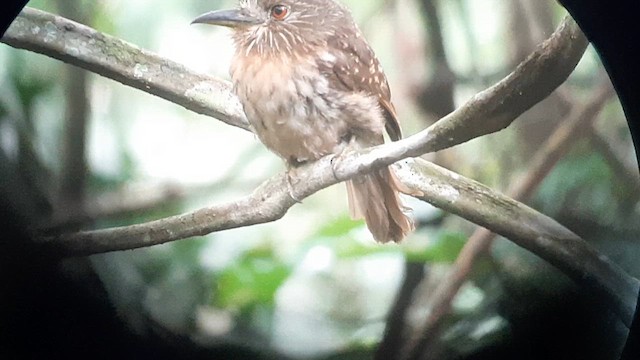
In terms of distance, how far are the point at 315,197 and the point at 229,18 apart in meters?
0.31

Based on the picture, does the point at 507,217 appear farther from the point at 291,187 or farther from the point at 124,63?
the point at 124,63

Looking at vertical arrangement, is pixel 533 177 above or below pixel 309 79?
below

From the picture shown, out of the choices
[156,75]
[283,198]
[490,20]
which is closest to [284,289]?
[283,198]

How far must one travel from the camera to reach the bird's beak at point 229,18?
4.15 feet

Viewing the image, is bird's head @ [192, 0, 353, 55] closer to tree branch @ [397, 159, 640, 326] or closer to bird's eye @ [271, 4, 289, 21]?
bird's eye @ [271, 4, 289, 21]

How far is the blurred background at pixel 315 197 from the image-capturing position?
4.22 ft

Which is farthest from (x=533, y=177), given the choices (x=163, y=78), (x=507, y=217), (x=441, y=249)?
(x=163, y=78)

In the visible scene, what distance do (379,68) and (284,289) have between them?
0.39 m

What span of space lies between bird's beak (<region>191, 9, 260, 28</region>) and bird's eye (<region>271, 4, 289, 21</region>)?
28 mm

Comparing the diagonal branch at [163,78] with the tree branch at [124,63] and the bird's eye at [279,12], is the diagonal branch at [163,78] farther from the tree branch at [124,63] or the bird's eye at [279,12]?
the bird's eye at [279,12]

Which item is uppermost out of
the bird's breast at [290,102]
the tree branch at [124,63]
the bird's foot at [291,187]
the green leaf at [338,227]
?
the tree branch at [124,63]

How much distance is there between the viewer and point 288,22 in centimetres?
127

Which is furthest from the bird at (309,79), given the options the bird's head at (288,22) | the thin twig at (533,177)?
the thin twig at (533,177)

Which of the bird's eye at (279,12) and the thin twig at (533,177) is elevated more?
the bird's eye at (279,12)
